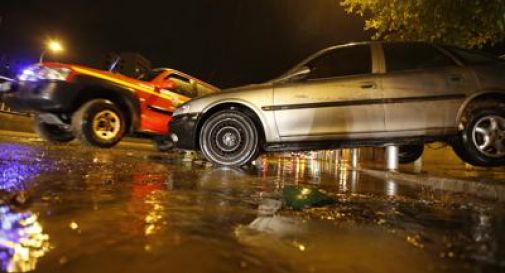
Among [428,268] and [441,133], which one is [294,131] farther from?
[428,268]

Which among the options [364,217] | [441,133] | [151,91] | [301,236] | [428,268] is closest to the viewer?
[428,268]

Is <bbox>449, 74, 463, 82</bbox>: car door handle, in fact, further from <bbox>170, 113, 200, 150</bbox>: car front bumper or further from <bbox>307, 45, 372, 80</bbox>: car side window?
<bbox>170, 113, 200, 150</bbox>: car front bumper

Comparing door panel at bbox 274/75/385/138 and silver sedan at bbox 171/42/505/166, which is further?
door panel at bbox 274/75/385/138

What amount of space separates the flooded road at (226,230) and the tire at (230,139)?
201 cm

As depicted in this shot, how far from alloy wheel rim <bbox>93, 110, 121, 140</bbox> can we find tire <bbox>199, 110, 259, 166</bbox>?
2404 millimetres

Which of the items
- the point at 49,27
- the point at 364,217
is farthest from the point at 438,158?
the point at 49,27

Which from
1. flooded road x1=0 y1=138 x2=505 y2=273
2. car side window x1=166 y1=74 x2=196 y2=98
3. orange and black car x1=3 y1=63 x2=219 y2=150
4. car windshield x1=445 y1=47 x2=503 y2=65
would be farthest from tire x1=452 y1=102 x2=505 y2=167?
car side window x1=166 y1=74 x2=196 y2=98

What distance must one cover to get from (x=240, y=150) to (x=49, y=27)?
101ft

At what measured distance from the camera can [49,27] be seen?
3167 cm

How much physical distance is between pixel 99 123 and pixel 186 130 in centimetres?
225

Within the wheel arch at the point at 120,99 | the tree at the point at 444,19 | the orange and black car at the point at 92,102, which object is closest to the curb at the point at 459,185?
the orange and black car at the point at 92,102

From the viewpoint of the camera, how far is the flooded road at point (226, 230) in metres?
1.70

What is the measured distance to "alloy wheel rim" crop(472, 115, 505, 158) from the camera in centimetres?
528

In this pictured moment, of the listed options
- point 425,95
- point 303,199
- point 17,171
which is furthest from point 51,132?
point 303,199
